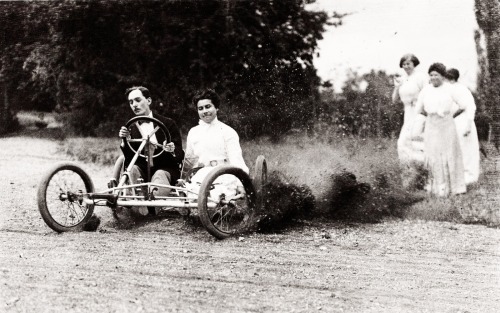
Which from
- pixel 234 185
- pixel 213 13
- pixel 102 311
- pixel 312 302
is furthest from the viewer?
pixel 213 13

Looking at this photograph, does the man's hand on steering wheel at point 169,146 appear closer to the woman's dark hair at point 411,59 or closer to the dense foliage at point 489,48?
the woman's dark hair at point 411,59

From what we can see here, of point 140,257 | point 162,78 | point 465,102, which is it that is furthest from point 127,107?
point 465,102

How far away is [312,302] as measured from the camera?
3.27m

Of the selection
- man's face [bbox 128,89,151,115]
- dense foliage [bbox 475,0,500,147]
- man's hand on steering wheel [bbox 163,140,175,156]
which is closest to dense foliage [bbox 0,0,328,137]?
man's face [bbox 128,89,151,115]

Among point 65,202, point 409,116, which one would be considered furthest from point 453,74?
point 65,202

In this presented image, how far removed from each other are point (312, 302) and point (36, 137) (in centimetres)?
420

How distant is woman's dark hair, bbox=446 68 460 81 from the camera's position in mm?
6039

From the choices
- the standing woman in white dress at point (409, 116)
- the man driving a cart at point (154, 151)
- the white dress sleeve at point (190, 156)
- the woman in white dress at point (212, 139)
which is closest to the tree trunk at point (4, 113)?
the man driving a cart at point (154, 151)

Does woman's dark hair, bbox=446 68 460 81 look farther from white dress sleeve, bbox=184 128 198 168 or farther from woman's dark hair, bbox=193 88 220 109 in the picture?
white dress sleeve, bbox=184 128 198 168

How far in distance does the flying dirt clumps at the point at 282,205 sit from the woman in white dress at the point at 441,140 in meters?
1.65

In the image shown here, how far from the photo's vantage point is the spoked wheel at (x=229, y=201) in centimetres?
459

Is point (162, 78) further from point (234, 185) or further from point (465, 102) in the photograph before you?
point (465, 102)

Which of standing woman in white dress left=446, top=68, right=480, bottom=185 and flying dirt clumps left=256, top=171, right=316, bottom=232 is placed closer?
flying dirt clumps left=256, top=171, right=316, bottom=232

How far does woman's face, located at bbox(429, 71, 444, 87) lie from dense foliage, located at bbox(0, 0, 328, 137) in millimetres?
1280
